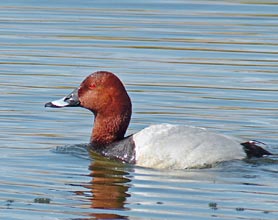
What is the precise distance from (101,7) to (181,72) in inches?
217

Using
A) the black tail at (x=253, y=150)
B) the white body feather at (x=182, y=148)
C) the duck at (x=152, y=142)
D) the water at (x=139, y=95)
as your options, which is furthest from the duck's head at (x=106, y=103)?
the black tail at (x=253, y=150)

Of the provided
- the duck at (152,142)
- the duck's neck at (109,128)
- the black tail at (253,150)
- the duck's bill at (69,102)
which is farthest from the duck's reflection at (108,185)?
the black tail at (253,150)

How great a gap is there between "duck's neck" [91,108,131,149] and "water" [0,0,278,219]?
262 millimetres

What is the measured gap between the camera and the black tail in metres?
12.4

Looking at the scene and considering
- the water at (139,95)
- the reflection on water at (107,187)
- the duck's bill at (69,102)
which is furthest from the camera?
the duck's bill at (69,102)

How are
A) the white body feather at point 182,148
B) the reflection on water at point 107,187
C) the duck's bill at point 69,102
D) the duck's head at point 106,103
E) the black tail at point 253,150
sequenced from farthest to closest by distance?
the duck's bill at point 69,102, the duck's head at point 106,103, the black tail at point 253,150, the white body feather at point 182,148, the reflection on water at point 107,187

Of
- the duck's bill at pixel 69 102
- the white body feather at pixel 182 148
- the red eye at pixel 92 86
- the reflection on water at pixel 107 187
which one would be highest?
the red eye at pixel 92 86

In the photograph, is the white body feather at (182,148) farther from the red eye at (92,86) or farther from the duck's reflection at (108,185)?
the red eye at (92,86)

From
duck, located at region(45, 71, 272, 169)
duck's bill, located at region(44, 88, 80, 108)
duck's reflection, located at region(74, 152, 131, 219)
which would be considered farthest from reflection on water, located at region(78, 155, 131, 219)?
duck's bill, located at region(44, 88, 80, 108)

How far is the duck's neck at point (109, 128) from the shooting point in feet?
43.0

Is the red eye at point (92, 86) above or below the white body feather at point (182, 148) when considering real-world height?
above

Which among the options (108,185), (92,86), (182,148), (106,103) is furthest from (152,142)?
(92,86)

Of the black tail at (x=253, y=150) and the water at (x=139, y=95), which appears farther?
the black tail at (x=253, y=150)

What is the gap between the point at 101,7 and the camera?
21938 mm
